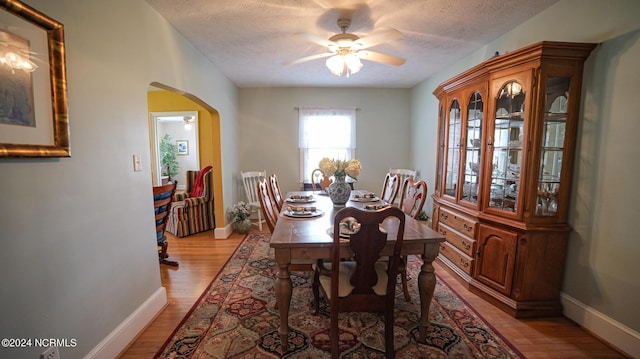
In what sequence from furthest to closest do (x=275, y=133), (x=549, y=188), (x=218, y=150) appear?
(x=275, y=133) < (x=218, y=150) < (x=549, y=188)

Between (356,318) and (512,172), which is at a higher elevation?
(512,172)

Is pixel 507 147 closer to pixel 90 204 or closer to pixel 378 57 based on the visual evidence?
pixel 378 57

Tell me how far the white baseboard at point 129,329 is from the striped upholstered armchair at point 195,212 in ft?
6.33

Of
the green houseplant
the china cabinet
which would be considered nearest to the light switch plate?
the china cabinet

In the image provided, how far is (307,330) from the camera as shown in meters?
1.93

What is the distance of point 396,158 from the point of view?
505cm

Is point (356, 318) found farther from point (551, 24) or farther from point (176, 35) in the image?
point (176, 35)

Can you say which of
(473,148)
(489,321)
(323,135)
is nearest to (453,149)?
(473,148)

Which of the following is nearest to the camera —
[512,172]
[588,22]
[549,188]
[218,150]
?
[588,22]

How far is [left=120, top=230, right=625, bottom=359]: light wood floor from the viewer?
5.71ft

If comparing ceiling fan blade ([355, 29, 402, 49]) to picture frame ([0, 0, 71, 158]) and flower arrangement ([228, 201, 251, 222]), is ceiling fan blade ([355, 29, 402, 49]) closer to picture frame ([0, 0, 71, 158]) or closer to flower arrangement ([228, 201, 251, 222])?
picture frame ([0, 0, 71, 158])

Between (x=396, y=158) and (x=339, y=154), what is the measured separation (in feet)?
3.59

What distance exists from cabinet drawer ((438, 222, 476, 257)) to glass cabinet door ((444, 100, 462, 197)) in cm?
39

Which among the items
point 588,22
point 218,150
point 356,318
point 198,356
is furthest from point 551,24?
point 218,150
